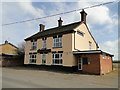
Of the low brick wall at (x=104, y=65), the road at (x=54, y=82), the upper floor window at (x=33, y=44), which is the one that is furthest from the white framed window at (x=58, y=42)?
the road at (x=54, y=82)

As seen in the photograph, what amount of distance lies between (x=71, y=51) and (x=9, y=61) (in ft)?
59.0

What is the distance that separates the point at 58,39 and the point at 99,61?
8273mm

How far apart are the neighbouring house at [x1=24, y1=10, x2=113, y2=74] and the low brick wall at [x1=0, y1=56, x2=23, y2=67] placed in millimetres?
6159

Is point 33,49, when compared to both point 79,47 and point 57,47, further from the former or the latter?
point 79,47

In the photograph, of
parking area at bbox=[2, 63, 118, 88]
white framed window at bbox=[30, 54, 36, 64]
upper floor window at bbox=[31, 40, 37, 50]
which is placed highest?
upper floor window at bbox=[31, 40, 37, 50]

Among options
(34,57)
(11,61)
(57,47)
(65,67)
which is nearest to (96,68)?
(65,67)

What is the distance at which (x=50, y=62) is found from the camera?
75.3ft

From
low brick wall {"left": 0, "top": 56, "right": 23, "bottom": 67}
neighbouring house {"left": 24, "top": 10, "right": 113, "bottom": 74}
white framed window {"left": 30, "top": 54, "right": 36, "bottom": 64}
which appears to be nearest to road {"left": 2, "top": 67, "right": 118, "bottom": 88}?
neighbouring house {"left": 24, "top": 10, "right": 113, "bottom": 74}

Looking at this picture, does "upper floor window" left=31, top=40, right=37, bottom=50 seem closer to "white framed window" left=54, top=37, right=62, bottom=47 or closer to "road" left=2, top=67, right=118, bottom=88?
"white framed window" left=54, top=37, right=62, bottom=47

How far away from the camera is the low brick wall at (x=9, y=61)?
30.1 m

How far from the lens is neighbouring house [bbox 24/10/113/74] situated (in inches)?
703

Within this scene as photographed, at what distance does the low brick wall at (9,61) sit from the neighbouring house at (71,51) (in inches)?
242

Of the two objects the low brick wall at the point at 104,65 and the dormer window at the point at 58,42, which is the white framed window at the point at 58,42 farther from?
the low brick wall at the point at 104,65

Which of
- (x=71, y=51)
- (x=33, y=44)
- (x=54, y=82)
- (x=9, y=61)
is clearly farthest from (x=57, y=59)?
(x=9, y=61)
